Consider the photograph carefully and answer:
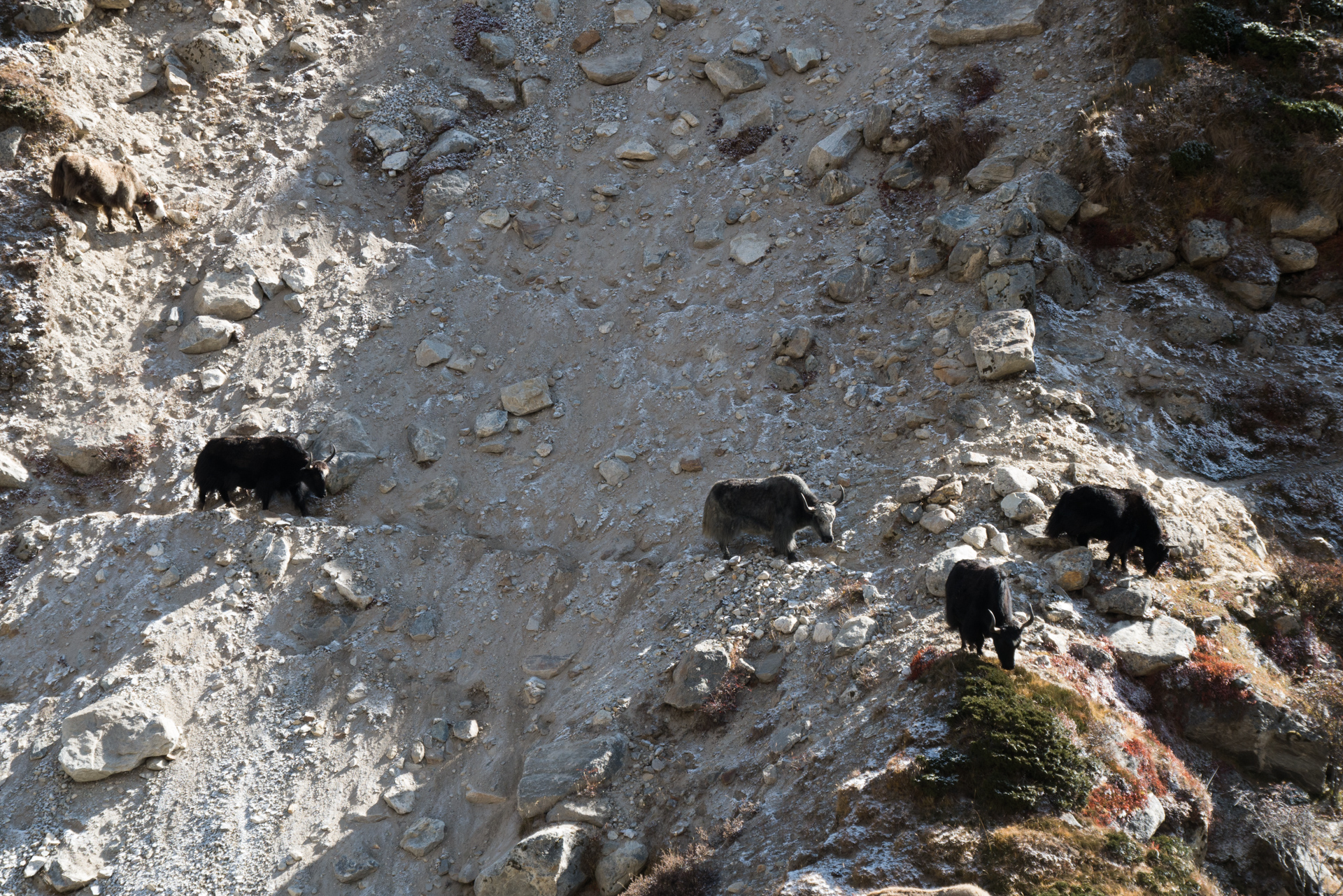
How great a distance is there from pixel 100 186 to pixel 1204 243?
21.6 meters

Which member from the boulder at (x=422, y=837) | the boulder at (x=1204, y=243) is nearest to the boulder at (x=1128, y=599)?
the boulder at (x=1204, y=243)

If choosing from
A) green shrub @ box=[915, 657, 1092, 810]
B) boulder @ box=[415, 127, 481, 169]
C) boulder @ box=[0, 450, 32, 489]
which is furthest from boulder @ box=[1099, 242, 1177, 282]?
boulder @ box=[0, 450, 32, 489]

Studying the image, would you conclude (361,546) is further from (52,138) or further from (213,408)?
(52,138)

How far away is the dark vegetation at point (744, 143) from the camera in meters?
20.5

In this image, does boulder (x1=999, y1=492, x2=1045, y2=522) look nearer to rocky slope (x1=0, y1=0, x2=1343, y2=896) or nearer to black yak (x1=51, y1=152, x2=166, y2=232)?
rocky slope (x1=0, y1=0, x2=1343, y2=896)

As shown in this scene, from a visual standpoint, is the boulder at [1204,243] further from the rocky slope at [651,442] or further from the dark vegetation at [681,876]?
the dark vegetation at [681,876]

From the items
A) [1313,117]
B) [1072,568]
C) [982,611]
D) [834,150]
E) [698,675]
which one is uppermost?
[834,150]

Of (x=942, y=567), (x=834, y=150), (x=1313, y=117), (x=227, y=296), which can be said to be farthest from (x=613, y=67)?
(x=942, y=567)

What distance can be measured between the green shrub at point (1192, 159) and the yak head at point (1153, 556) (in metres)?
8.74

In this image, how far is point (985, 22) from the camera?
2009 cm

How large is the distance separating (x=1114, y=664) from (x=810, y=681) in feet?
11.7

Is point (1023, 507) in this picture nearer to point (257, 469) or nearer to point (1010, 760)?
point (1010, 760)

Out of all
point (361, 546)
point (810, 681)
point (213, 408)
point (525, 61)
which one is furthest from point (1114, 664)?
point (525, 61)

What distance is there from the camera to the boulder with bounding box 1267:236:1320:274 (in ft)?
52.7
